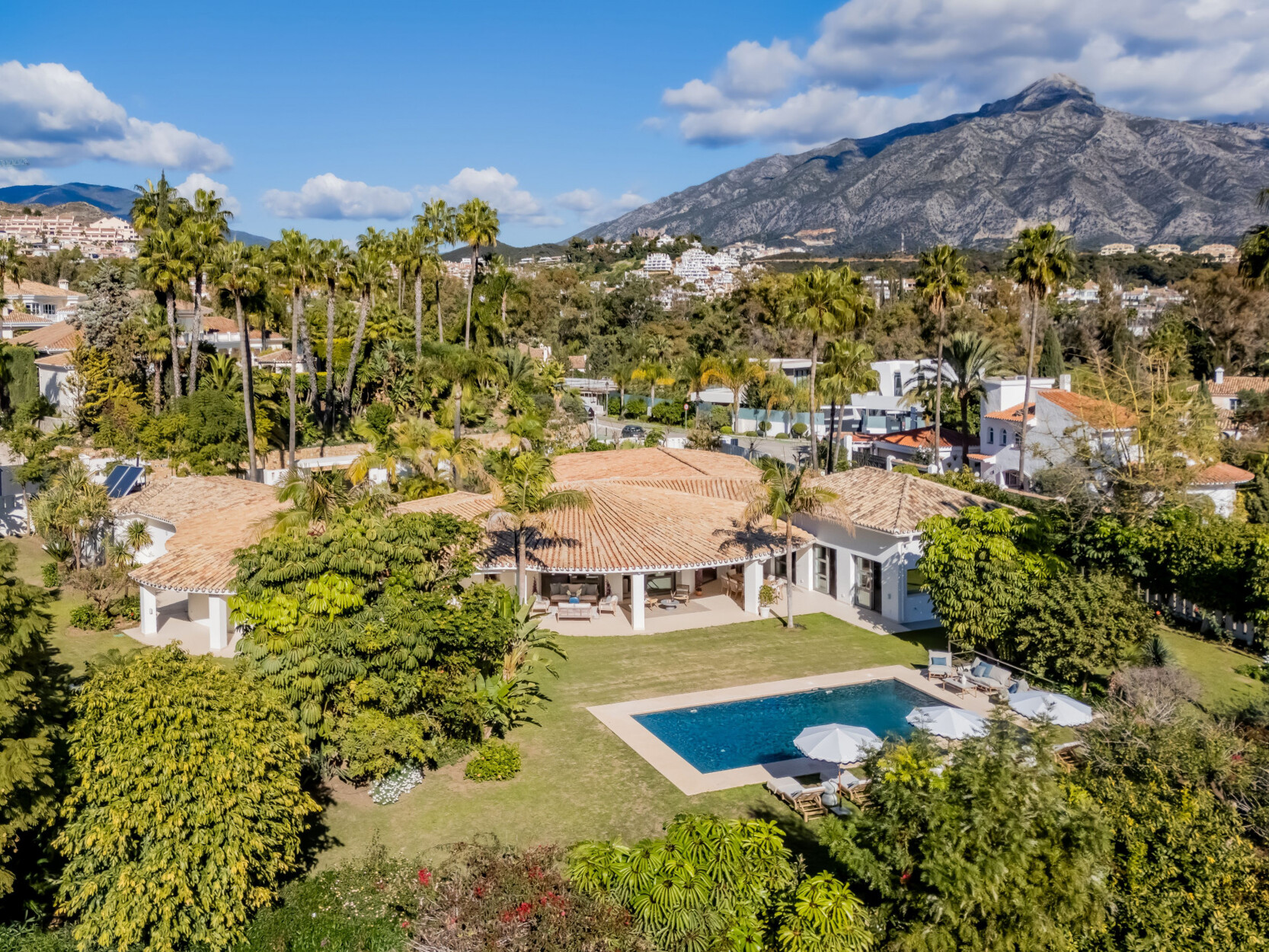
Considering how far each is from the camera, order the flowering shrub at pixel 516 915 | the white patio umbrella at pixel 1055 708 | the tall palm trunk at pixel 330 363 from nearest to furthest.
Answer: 1. the flowering shrub at pixel 516 915
2. the white patio umbrella at pixel 1055 708
3. the tall palm trunk at pixel 330 363

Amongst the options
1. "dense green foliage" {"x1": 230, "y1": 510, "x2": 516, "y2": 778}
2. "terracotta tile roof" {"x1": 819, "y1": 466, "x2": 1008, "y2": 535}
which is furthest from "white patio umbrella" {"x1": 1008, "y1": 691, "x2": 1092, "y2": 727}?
"dense green foliage" {"x1": 230, "y1": 510, "x2": 516, "y2": 778}

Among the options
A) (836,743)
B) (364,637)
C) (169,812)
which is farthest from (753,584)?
(169,812)

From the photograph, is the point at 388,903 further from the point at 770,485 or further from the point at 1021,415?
the point at 1021,415

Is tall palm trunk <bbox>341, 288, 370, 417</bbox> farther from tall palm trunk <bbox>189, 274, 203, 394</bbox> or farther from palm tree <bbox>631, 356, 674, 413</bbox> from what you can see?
palm tree <bbox>631, 356, 674, 413</bbox>

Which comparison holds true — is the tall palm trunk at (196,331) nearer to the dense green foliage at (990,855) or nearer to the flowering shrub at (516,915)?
the flowering shrub at (516,915)

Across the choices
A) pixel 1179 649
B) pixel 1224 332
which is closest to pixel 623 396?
pixel 1224 332

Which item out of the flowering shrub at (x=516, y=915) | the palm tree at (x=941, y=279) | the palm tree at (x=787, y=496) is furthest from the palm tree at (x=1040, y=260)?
the flowering shrub at (x=516, y=915)
